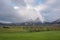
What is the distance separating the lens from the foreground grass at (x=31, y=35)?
2.90m

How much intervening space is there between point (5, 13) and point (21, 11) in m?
0.31

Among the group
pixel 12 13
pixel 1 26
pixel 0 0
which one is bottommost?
pixel 1 26

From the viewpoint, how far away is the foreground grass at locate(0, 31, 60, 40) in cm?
290

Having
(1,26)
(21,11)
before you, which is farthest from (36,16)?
(1,26)

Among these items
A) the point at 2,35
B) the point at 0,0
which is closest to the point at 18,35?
the point at 2,35

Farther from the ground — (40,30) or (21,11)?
(21,11)

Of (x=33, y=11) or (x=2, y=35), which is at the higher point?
(x=33, y=11)

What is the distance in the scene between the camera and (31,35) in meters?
2.95

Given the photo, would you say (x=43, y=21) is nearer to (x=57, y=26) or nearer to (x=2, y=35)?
(x=57, y=26)

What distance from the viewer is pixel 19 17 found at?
300 centimetres

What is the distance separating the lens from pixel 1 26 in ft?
9.75

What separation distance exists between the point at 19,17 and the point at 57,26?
75 cm

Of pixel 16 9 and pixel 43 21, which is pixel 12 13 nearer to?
pixel 16 9

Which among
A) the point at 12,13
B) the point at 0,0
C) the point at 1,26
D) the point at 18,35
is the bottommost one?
→ the point at 18,35
